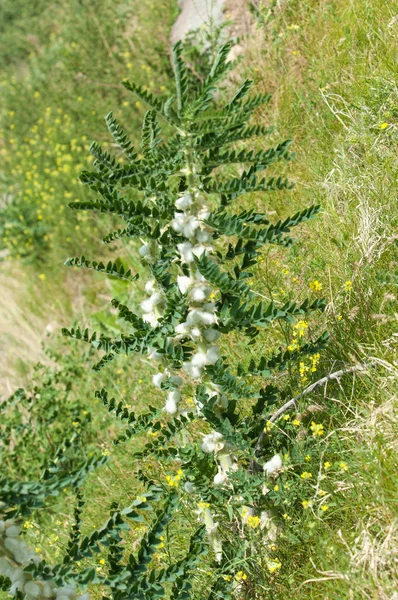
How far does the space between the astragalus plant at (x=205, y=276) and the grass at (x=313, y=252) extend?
0.18m

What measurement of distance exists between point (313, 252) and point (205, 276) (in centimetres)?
136

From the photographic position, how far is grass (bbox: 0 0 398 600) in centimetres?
207

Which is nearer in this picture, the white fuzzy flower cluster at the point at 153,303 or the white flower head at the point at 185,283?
the white flower head at the point at 185,283

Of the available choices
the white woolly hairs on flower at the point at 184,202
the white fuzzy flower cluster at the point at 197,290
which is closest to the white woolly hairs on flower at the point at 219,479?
the white fuzzy flower cluster at the point at 197,290

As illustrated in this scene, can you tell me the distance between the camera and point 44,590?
175cm

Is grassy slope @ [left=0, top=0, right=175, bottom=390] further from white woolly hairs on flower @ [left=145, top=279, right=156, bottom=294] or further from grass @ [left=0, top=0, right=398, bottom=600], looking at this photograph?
white woolly hairs on flower @ [left=145, top=279, right=156, bottom=294]

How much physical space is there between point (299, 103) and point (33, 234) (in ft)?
12.0

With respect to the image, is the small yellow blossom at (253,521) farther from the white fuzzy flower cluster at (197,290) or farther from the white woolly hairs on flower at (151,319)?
the white woolly hairs on flower at (151,319)

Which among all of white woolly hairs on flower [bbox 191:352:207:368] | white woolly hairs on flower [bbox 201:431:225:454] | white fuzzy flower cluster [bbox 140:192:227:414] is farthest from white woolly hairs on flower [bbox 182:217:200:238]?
white woolly hairs on flower [bbox 201:431:225:454]

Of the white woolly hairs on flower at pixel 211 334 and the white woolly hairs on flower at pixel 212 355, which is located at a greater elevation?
the white woolly hairs on flower at pixel 211 334

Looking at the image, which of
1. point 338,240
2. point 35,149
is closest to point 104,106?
point 35,149

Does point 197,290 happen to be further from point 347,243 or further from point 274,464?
point 347,243

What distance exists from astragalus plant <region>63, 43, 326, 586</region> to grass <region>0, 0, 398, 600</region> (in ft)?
0.61

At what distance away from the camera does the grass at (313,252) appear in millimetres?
2072
